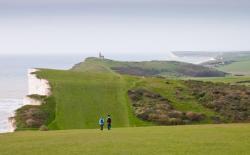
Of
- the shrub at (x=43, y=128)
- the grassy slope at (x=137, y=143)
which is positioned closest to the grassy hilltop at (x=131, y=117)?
the grassy slope at (x=137, y=143)

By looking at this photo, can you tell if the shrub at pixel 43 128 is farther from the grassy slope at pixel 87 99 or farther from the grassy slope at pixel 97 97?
the grassy slope at pixel 87 99

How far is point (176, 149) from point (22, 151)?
12267 millimetres

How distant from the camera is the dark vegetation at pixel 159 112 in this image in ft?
226

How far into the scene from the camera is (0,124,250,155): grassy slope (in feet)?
109

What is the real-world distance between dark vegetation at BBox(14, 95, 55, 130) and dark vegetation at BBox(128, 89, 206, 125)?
14.6 metres

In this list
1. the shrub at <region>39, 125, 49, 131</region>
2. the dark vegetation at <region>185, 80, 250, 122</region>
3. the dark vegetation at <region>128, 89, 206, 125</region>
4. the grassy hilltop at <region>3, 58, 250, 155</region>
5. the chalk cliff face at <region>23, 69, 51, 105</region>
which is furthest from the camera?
the chalk cliff face at <region>23, 69, 51, 105</region>

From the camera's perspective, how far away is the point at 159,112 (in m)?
71.8

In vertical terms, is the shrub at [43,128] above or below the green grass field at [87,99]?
below

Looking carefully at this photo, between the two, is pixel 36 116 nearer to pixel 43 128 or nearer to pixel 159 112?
pixel 43 128

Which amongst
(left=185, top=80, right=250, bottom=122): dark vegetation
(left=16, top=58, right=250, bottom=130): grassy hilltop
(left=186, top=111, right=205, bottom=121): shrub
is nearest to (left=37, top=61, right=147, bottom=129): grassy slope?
(left=16, top=58, right=250, bottom=130): grassy hilltop

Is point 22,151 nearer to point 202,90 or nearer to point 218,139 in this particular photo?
point 218,139

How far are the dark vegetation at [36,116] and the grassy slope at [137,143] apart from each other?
21.1 m

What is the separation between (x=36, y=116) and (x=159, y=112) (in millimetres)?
20446

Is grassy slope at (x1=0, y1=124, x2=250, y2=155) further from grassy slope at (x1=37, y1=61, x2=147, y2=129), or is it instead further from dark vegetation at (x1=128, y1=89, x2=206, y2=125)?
dark vegetation at (x1=128, y1=89, x2=206, y2=125)
